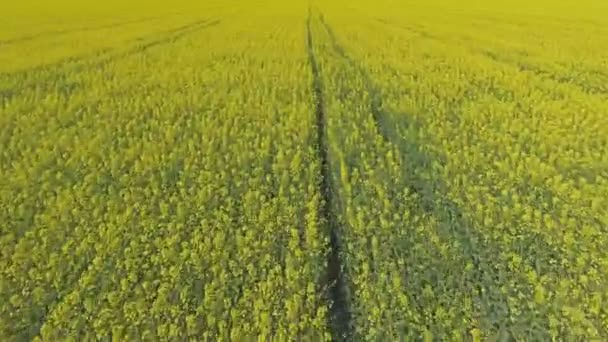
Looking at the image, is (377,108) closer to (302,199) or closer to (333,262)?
(302,199)

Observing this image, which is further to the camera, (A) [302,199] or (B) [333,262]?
(A) [302,199]

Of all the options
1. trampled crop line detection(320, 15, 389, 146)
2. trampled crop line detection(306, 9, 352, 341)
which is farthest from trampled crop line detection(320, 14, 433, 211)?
trampled crop line detection(306, 9, 352, 341)

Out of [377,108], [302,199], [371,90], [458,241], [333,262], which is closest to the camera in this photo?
[333,262]

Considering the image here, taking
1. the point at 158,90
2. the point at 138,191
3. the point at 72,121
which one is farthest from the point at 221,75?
the point at 138,191

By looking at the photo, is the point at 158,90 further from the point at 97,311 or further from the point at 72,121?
the point at 97,311

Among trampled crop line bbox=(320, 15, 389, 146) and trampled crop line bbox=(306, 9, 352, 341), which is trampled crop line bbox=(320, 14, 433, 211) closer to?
trampled crop line bbox=(320, 15, 389, 146)

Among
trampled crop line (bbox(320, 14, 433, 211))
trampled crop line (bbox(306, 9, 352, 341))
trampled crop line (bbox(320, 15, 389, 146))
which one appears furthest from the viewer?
trampled crop line (bbox(320, 15, 389, 146))

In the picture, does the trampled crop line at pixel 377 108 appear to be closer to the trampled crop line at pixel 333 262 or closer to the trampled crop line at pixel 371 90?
the trampled crop line at pixel 371 90

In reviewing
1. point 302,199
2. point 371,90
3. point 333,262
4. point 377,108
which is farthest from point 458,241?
point 371,90
